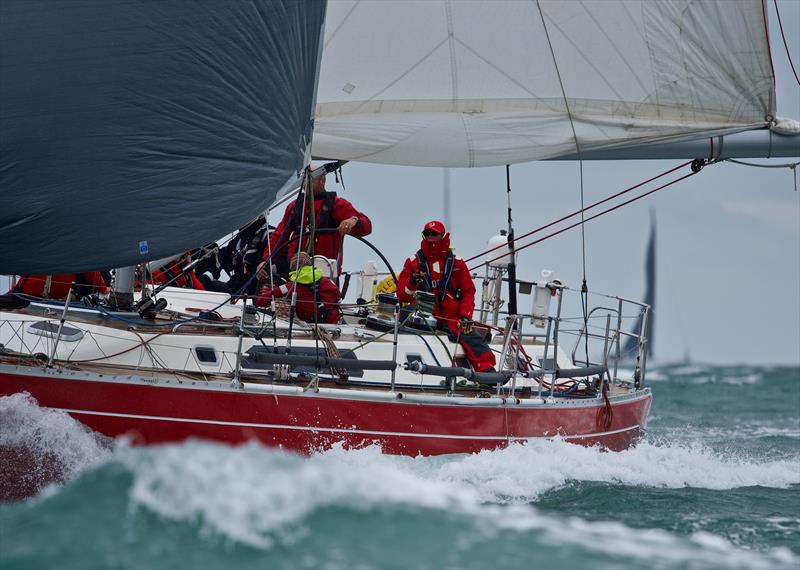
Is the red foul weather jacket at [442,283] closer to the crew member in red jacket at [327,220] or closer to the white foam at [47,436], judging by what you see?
the crew member in red jacket at [327,220]

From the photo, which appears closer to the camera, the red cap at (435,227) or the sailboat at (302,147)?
the sailboat at (302,147)

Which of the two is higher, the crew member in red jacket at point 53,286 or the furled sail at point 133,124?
the furled sail at point 133,124

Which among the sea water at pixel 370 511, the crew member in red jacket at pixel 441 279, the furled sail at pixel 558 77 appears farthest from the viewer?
the furled sail at pixel 558 77

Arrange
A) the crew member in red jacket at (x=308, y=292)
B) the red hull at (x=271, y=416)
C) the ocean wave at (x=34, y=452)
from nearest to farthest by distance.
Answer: the ocean wave at (x=34, y=452)
the red hull at (x=271, y=416)
the crew member in red jacket at (x=308, y=292)

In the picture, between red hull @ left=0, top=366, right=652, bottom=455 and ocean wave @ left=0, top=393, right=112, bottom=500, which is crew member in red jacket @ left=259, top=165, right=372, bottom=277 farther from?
ocean wave @ left=0, top=393, right=112, bottom=500

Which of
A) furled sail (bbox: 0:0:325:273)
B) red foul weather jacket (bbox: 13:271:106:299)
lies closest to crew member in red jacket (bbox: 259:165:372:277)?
red foul weather jacket (bbox: 13:271:106:299)

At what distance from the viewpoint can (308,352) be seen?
26.0 ft

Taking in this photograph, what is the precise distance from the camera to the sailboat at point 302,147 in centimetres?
684

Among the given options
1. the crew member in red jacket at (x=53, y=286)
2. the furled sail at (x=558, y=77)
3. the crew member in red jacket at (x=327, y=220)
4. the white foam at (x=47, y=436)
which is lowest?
the white foam at (x=47, y=436)

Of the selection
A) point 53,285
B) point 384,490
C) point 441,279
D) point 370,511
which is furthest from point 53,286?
point 370,511

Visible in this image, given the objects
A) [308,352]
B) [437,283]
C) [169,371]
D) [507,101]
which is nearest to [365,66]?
[507,101]

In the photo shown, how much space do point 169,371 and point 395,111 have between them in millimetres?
3223

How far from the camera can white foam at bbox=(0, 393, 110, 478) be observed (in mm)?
6727

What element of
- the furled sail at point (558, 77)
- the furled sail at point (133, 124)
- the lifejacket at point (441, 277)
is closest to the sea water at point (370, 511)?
the furled sail at point (133, 124)
